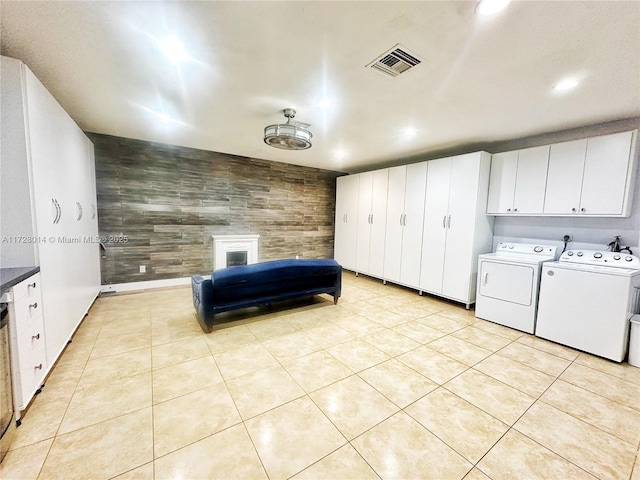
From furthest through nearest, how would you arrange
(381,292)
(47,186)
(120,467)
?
1. (381,292)
2. (47,186)
3. (120,467)

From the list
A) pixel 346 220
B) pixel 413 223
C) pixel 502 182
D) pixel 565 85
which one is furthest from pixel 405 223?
pixel 565 85

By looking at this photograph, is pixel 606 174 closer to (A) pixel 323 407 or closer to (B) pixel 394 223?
(B) pixel 394 223

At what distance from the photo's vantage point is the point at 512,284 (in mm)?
3088

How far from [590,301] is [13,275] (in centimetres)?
480

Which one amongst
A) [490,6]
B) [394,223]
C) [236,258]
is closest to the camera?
[490,6]

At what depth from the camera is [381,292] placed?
452cm

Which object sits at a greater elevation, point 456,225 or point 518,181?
point 518,181

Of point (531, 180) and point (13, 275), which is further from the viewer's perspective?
point (531, 180)

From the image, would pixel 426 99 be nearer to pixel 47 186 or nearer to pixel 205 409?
pixel 205 409

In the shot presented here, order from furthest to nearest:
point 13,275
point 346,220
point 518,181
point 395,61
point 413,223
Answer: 1. point 346,220
2. point 413,223
3. point 518,181
4. point 395,61
5. point 13,275

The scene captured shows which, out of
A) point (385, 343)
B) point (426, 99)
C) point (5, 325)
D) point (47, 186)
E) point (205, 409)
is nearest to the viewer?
point (5, 325)

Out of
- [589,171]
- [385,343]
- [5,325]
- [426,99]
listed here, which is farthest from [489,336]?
[5,325]

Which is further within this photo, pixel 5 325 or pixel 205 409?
pixel 205 409

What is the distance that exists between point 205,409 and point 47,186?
213 centimetres
